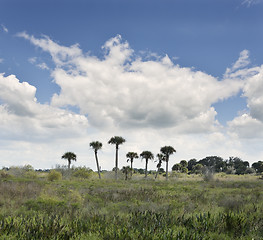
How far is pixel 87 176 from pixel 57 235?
143 ft

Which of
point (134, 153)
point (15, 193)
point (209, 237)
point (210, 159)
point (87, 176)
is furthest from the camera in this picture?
point (210, 159)

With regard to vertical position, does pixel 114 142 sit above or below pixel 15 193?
above

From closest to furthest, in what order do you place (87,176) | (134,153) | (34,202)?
(34,202), (87,176), (134,153)

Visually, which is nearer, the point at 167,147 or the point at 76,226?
the point at 76,226

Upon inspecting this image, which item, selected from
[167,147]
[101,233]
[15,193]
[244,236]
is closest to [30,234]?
[101,233]

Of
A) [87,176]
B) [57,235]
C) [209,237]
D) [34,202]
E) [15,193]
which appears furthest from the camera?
[87,176]

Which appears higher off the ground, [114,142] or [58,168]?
[114,142]

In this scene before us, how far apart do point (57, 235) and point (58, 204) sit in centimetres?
688

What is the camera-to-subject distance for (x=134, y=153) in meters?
53.2

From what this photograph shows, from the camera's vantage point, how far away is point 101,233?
5.62 m

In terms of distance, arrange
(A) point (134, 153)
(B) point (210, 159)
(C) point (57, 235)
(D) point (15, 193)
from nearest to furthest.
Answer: (C) point (57, 235) < (D) point (15, 193) < (A) point (134, 153) < (B) point (210, 159)

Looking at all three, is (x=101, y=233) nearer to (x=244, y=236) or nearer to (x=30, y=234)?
(x=30, y=234)

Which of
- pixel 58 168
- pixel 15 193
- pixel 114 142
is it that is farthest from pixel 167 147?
pixel 15 193

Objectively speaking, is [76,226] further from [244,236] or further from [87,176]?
[87,176]
